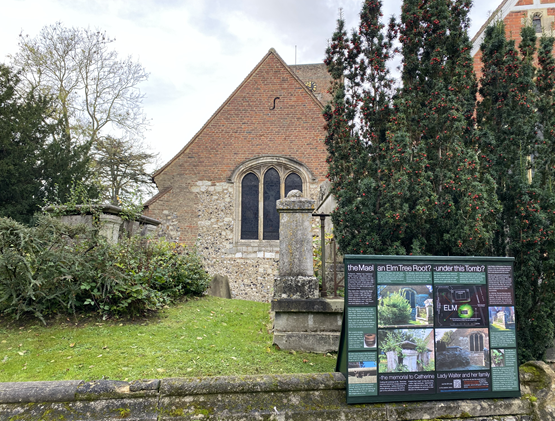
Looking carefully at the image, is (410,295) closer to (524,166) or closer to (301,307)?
(301,307)

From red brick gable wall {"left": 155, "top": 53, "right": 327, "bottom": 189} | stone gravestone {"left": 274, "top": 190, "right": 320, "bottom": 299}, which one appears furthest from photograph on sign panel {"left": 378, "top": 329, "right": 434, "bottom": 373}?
red brick gable wall {"left": 155, "top": 53, "right": 327, "bottom": 189}

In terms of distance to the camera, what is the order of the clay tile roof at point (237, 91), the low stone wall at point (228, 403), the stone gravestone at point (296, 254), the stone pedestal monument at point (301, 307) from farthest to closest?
1. the clay tile roof at point (237, 91)
2. the stone gravestone at point (296, 254)
3. the stone pedestal monument at point (301, 307)
4. the low stone wall at point (228, 403)

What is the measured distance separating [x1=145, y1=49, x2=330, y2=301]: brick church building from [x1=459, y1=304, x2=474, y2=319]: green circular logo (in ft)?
31.7

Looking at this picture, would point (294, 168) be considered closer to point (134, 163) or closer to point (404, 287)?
point (404, 287)

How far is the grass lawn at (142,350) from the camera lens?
3936 mm

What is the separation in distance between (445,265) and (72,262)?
512 centimetres

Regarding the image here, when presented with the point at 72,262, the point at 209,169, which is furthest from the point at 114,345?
the point at 209,169

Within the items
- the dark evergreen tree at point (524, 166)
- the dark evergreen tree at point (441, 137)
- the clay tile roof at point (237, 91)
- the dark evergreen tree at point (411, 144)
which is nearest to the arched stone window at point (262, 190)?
the clay tile roof at point (237, 91)

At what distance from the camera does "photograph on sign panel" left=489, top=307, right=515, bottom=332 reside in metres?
3.22

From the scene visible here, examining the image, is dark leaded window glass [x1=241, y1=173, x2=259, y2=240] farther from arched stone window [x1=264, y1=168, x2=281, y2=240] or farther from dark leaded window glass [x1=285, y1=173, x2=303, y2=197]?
dark leaded window glass [x1=285, y1=173, x2=303, y2=197]

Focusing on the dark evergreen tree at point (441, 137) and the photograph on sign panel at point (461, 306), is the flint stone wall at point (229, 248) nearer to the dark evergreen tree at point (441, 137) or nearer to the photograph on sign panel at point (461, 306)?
the dark evergreen tree at point (441, 137)

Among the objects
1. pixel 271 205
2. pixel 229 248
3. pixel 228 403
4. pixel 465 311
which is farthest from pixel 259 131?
pixel 228 403

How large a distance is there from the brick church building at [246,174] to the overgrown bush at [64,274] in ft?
21.7

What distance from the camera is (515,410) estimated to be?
3.16 m
